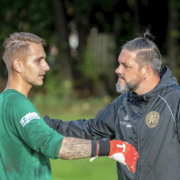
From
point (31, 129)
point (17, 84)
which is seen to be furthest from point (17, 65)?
point (31, 129)

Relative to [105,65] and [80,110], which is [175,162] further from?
[105,65]

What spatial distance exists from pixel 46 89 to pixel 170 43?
6262 millimetres

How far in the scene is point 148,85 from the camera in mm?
3943

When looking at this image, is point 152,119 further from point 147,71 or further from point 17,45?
point 17,45

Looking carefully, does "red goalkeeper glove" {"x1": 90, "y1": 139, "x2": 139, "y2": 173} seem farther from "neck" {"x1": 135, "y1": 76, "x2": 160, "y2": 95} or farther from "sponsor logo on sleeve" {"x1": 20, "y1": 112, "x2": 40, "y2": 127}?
"neck" {"x1": 135, "y1": 76, "x2": 160, "y2": 95}

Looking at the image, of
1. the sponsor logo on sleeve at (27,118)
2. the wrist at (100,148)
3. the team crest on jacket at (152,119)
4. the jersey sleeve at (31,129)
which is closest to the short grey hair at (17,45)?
the jersey sleeve at (31,129)

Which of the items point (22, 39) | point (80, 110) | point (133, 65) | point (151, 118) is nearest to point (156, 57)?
point (133, 65)

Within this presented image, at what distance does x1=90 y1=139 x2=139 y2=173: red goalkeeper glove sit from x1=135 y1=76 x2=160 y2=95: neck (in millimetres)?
874

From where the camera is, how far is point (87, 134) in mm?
4152

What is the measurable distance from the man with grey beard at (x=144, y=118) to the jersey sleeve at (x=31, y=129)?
3.31 ft

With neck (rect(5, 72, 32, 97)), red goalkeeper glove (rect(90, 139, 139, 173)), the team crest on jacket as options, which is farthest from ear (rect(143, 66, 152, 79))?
neck (rect(5, 72, 32, 97))

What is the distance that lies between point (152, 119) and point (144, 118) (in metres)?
0.09

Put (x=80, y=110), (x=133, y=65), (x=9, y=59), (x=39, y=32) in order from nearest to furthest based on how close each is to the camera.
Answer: (x=9, y=59) → (x=133, y=65) → (x=80, y=110) → (x=39, y=32)

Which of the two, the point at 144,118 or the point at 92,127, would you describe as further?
the point at 92,127
